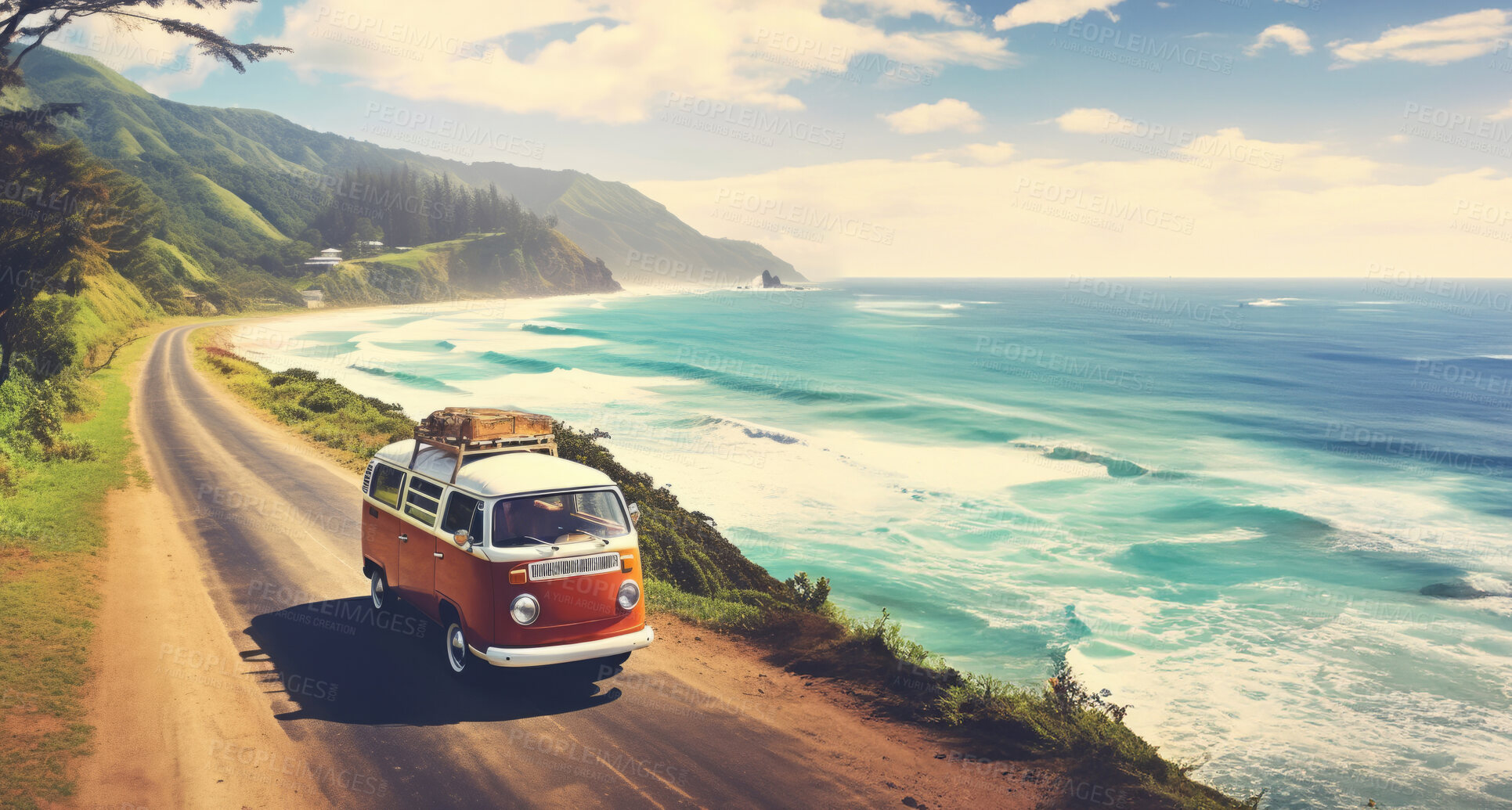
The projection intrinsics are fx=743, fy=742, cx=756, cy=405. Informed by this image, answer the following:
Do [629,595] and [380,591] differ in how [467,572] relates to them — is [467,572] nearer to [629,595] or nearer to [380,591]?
[629,595]

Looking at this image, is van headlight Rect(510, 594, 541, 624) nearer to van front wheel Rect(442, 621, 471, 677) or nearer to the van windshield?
the van windshield

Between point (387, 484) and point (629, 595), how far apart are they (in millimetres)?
4429

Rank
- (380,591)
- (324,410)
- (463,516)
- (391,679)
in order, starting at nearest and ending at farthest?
(463,516)
(391,679)
(380,591)
(324,410)

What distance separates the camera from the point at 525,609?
27.3 ft

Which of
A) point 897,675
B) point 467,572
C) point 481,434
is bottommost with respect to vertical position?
point 897,675

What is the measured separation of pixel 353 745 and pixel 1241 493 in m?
34.8

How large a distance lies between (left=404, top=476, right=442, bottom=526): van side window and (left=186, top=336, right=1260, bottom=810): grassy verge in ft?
14.5

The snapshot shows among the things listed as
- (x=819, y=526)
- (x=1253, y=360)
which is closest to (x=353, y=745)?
(x=819, y=526)

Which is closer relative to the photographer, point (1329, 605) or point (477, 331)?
point (1329, 605)

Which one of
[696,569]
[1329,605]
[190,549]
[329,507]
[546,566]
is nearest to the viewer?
[546,566]

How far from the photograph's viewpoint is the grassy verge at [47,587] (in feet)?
24.4

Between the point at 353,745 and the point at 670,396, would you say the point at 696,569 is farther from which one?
the point at 670,396

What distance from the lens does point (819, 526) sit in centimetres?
2605

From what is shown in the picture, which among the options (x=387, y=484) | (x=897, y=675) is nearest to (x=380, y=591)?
(x=387, y=484)
